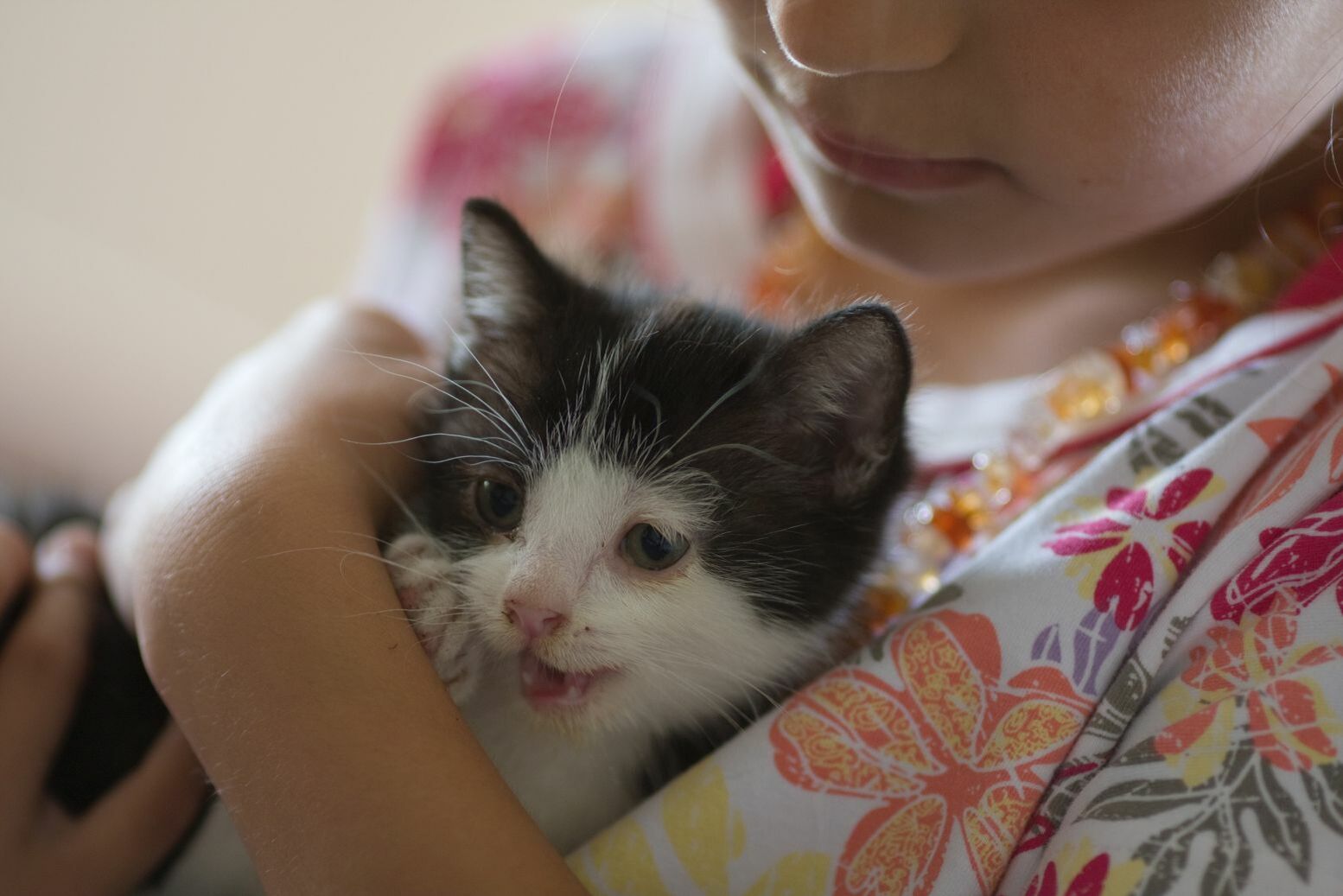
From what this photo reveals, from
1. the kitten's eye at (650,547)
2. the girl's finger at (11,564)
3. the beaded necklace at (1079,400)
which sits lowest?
the beaded necklace at (1079,400)

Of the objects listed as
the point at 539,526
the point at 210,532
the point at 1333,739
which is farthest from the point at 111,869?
the point at 1333,739

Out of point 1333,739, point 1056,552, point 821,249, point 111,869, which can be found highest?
point 821,249

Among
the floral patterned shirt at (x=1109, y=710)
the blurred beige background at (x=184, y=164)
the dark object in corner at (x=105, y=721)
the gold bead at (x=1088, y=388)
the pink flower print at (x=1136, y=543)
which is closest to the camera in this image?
the floral patterned shirt at (x=1109, y=710)

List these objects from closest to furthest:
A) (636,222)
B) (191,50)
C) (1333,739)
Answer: (1333,739)
(636,222)
(191,50)

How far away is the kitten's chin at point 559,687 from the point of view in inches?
36.1

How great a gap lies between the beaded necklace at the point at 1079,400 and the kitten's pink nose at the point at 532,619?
0.39 metres

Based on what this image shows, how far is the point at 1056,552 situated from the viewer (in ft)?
2.86

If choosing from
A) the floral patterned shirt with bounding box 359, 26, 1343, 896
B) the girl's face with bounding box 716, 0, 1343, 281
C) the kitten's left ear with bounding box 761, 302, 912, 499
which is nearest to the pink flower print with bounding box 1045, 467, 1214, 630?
the floral patterned shirt with bounding box 359, 26, 1343, 896

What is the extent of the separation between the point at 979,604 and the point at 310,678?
547mm

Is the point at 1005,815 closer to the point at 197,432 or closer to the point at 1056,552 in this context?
the point at 1056,552

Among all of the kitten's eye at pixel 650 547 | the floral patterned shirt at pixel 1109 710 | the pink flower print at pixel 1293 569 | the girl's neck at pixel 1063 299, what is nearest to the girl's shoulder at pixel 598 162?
the girl's neck at pixel 1063 299

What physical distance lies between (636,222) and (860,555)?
925mm

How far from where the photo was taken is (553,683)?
0.93 meters

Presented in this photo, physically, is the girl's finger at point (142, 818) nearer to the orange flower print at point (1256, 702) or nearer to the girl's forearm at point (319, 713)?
the girl's forearm at point (319, 713)
